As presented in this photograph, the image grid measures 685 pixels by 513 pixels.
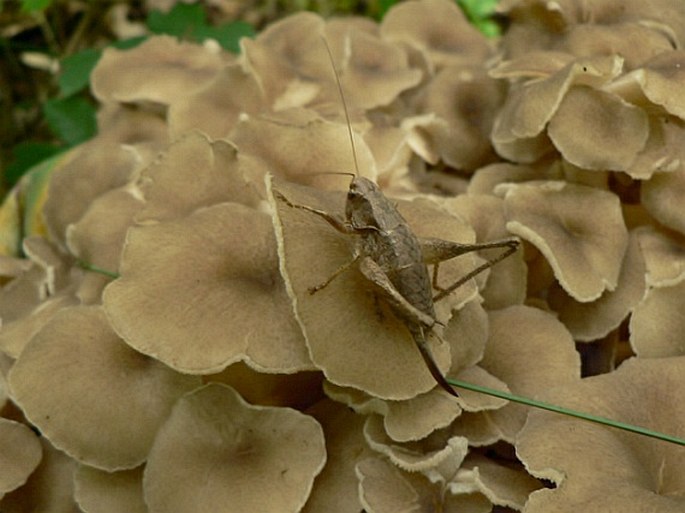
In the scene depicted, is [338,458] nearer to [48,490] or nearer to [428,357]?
[428,357]

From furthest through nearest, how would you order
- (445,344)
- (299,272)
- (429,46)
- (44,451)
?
(429,46), (44,451), (445,344), (299,272)

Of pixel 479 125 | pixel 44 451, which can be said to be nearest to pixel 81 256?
pixel 44 451

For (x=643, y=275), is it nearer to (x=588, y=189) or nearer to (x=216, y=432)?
(x=588, y=189)

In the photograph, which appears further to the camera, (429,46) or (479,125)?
(429,46)

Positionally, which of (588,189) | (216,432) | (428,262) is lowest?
(216,432)

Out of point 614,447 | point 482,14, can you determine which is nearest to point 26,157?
point 482,14

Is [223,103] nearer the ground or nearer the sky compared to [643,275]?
nearer the sky
